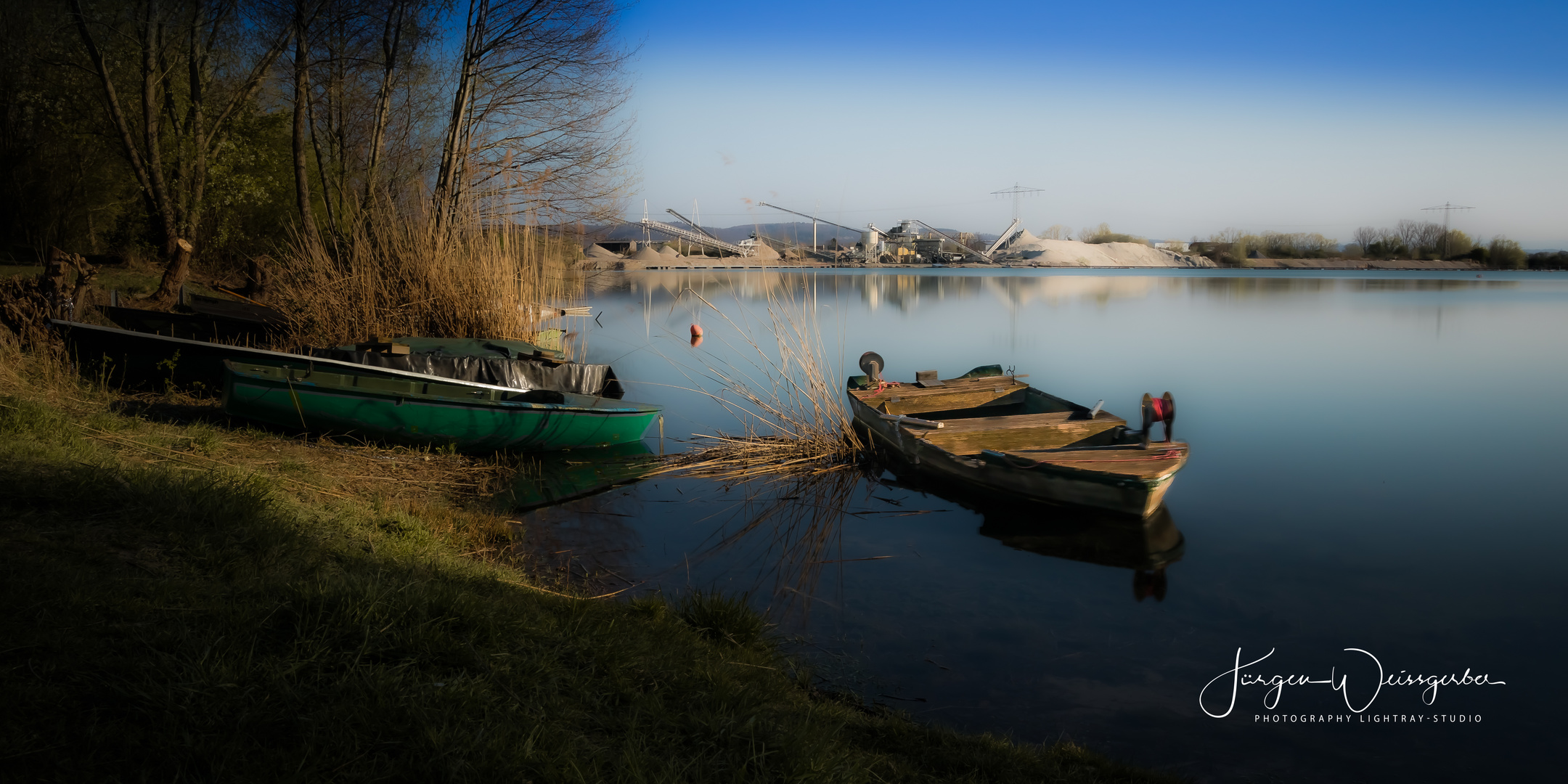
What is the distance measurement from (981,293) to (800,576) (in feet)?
155

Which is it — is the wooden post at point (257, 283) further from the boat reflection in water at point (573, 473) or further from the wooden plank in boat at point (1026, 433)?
the wooden plank in boat at point (1026, 433)

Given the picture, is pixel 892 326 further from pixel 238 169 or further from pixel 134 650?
pixel 134 650

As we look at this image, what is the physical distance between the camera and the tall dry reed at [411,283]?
12.2 m

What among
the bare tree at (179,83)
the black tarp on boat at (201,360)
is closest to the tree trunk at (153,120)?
the bare tree at (179,83)

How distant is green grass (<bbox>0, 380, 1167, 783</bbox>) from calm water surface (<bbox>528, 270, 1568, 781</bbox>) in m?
1.09

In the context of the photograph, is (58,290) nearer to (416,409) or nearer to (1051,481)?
(416,409)

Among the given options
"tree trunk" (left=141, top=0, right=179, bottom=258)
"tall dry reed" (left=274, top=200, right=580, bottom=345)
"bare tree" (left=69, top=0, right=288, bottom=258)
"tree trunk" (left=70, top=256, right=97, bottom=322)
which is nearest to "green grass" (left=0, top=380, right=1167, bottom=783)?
"tree trunk" (left=70, top=256, right=97, bottom=322)

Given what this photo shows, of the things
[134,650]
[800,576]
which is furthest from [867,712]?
[134,650]

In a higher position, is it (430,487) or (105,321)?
(105,321)

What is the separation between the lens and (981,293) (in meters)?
52.8

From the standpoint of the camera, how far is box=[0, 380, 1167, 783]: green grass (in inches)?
104

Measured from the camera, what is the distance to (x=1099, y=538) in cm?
830

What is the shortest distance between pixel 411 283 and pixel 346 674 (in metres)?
10.4

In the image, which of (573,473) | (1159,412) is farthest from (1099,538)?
(573,473)
